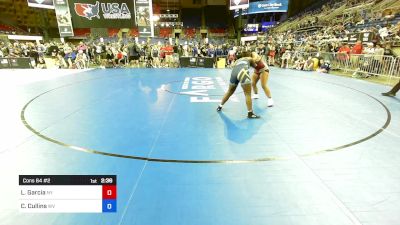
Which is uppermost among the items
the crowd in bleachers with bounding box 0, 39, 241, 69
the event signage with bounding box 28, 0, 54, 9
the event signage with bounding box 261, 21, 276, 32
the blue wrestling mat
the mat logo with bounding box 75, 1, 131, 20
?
the event signage with bounding box 261, 21, 276, 32

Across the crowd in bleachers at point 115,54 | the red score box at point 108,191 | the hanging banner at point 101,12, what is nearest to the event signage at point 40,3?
the hanging banner at point 101,12

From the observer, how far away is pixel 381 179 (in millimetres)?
2922

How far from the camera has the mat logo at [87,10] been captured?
65.6 ft

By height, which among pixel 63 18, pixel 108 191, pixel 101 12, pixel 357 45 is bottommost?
pixel 108 191

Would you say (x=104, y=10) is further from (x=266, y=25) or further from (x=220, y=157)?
(x=266, y=25)

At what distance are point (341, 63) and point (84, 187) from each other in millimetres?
14772

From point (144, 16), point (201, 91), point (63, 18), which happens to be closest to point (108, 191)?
point (201, 91)

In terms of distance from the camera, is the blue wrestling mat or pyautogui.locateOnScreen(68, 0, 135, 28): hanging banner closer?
the blue wrestling mat

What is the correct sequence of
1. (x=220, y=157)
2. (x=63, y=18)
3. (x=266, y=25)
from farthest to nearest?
1. (x=266, y=25)
2. (x=63, y=18)
3. (x=220, y=157)

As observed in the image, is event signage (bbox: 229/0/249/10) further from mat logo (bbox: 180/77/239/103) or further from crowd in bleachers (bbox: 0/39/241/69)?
mat logo (bbox: 180/77/239/103)

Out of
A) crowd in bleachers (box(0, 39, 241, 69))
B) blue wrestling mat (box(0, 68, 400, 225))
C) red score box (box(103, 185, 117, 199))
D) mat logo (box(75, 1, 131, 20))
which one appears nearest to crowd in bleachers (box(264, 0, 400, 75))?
blue wrestling mat (box(0, 68, 400, 225))

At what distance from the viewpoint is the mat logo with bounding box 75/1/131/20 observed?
2005cm
